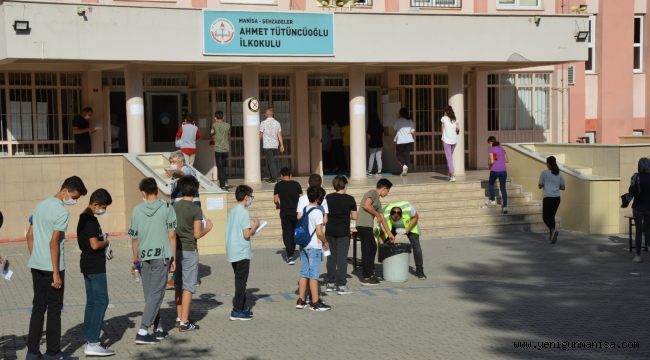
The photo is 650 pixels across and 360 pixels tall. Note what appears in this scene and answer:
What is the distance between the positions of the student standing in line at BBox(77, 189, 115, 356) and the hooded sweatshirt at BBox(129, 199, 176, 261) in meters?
0.49

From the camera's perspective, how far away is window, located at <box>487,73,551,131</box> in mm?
26656

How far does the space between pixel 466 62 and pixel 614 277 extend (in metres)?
8.93

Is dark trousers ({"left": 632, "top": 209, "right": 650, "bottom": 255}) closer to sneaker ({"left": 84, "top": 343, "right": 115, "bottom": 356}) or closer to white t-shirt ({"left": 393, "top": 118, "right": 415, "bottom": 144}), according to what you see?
white t-shirt ({"left": 393, "top": 118, "right": 415, "bottom": 144})

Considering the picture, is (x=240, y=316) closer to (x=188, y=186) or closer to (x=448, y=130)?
(x=188, y=186)

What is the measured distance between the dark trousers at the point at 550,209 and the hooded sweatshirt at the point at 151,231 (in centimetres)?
1014

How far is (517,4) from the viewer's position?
83.5 ft

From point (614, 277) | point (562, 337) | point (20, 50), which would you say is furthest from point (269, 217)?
point (562, 337)

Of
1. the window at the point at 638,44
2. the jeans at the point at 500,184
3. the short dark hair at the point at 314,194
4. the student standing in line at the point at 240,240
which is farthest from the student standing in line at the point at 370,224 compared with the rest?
the window at the point at 638,44

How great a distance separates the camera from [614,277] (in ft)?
48.0

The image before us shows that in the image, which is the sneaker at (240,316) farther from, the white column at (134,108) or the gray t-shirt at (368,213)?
the white column at (134,108)

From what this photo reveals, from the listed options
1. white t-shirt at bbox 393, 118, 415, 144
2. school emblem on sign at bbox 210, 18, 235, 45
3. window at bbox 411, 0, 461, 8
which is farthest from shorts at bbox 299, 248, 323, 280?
window at bbox 411, 0, 461, 8

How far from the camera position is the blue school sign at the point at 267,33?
19938 millimetres

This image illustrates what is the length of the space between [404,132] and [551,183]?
18.7 ft

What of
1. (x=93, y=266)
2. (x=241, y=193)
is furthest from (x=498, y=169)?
(x=93, y=266)
